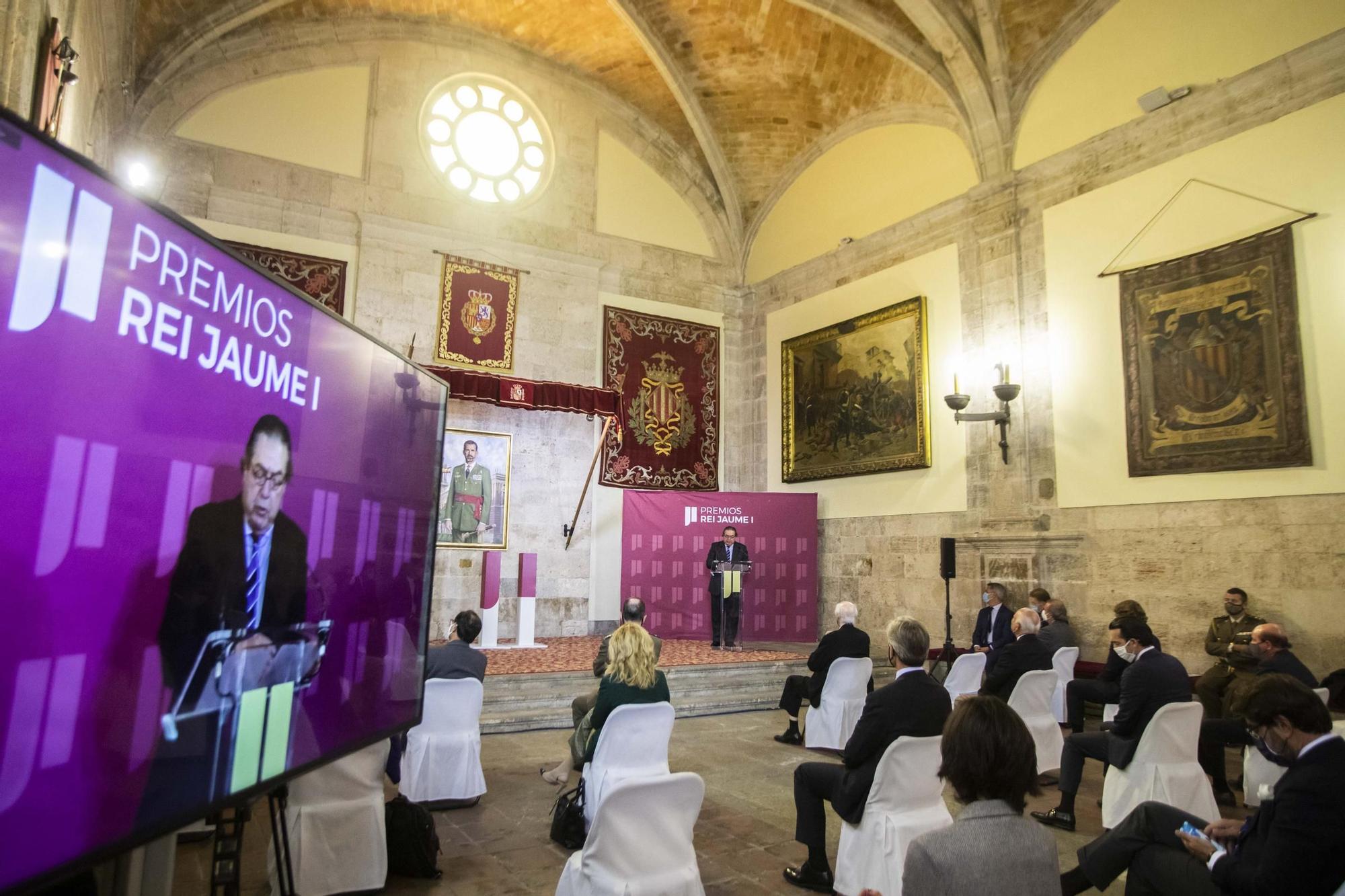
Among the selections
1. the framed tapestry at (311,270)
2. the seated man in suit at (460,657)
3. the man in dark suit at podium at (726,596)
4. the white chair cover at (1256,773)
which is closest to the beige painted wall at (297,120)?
the framed tapestry at (311,270)

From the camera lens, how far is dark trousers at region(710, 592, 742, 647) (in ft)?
31.8

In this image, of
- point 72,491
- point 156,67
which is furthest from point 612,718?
point 156,67

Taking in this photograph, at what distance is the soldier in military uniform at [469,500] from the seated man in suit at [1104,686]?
22.7 feet

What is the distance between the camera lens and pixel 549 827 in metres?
4.26

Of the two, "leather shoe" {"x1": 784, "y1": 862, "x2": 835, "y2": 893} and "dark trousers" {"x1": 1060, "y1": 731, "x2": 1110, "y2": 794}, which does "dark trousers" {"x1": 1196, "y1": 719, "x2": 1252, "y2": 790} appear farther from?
"leather shoe" {"x1": 784, "y1": 862, "x2": 835, "y2": 893}

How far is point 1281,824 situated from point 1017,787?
36.6 inches

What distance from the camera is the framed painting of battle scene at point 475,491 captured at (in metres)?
10.0

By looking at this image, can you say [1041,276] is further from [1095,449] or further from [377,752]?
[377,752]

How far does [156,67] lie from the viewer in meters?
9.21

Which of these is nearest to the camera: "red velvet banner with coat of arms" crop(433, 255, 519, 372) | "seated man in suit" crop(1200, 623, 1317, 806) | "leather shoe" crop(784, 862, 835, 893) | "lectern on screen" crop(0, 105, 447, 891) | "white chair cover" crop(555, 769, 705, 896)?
"lectern on screen" crop(0, 105, 447, 891)

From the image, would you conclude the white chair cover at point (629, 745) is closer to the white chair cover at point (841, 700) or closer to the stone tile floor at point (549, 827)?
the stone tile floor at point (549, 827)

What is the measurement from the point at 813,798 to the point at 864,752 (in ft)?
1.55

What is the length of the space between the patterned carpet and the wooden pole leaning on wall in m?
1.38

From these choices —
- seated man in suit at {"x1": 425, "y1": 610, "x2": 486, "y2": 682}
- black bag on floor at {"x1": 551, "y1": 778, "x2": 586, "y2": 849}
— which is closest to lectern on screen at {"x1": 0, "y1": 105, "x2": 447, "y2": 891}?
black bag on floor at {"x1": 551, "y1": 778, "x2": 586, "y2": 849}
